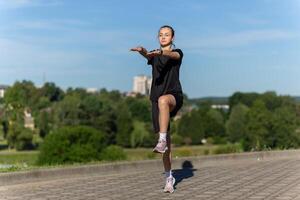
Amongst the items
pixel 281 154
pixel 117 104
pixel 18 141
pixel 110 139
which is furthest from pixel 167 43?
pixel 117 104

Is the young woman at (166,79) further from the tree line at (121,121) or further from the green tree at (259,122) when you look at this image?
the tree line at (121,121)

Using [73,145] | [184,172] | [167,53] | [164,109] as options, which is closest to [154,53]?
[167,53]

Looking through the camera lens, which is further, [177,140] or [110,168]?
[177,140]

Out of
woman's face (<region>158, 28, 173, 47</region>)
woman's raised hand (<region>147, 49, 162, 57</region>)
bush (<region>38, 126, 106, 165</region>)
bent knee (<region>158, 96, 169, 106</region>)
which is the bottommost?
bush (<region>38, 126, 106, 165</region>)

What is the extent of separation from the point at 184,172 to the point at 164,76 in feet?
10.6

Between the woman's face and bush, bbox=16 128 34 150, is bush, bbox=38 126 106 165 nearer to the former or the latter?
bush, bbox=16 128 34 150

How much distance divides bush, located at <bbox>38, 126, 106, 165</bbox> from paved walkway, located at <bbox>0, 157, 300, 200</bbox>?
54.0 metres

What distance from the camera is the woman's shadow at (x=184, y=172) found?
9.57m

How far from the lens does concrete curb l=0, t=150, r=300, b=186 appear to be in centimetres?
889

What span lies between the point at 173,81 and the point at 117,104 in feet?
425

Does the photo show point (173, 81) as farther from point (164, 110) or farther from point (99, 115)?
point (99, 115)

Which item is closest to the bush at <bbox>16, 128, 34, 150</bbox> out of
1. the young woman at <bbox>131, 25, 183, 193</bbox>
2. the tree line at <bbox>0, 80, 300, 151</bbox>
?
the tree line at <bbox>0, 80, 300, 151</bbox>

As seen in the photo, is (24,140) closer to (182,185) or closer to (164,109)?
(182,185)

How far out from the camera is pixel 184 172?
1055cm
